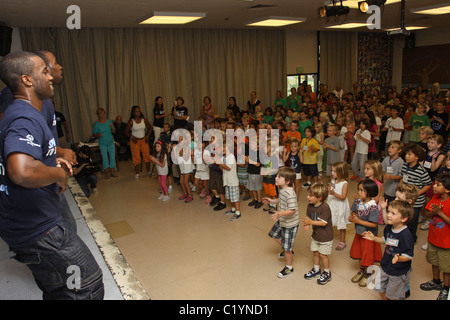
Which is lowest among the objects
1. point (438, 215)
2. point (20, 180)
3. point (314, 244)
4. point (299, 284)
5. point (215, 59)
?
point (299, 284)

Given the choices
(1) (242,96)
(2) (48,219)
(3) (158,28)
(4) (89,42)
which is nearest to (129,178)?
(4) (89,42)

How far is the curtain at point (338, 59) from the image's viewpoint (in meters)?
13.1

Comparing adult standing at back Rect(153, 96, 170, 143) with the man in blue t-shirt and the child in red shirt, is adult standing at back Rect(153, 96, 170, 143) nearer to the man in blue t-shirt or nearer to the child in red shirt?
the child in red shirt

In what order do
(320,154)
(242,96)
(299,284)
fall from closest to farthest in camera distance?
(299,284) < (320,154) < (242,96)

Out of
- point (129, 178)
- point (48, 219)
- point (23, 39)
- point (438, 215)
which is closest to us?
point (48, 219)

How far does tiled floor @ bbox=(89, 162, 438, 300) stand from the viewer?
328 centimetres

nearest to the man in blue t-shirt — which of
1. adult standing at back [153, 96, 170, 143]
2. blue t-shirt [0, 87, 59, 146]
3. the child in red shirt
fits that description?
blue t-shirt [0, 87, 59, 146]

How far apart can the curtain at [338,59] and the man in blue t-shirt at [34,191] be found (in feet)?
42.3

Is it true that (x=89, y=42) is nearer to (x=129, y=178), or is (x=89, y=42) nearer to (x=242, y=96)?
(x=129, y=178)

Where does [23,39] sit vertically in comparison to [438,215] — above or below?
above

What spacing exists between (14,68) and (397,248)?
2.76 meters

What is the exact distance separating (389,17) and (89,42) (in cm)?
793

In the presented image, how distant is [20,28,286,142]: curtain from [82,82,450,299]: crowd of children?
2.42m

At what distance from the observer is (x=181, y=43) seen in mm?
9891
